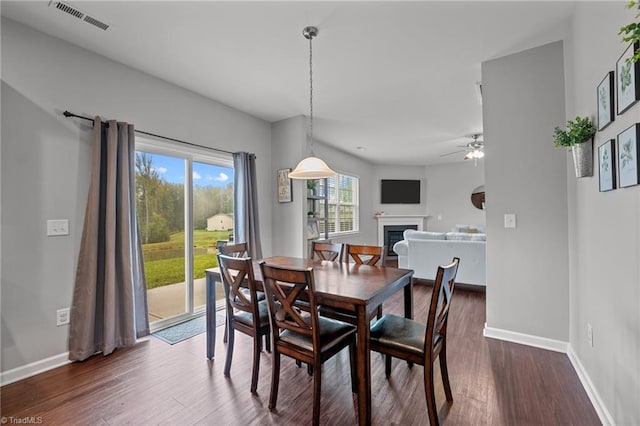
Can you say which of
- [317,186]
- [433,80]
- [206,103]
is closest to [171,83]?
[206,103]

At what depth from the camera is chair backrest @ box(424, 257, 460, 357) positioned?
157 centimetres

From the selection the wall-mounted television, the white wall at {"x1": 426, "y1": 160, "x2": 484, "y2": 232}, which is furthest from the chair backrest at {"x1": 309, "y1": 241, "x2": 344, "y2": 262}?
the white wall at {"x1": 426, "y1": 160, "x2": 484, "y2": 232}

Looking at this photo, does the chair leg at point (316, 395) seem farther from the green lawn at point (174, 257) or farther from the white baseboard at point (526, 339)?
the green lawn at point (174, 257)

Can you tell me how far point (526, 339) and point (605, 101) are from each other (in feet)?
6.95

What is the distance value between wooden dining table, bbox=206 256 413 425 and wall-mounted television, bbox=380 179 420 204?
19.2 feet

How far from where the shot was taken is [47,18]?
2.17 metres

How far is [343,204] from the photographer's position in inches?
268

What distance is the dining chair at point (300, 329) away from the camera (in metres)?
1.61

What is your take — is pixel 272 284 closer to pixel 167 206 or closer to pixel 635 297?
pixel 635 297

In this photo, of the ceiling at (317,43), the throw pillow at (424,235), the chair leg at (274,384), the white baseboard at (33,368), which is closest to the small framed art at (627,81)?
the ceiling at (317,43)

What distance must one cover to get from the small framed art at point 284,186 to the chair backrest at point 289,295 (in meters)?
2.52

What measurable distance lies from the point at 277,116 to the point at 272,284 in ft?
10.3

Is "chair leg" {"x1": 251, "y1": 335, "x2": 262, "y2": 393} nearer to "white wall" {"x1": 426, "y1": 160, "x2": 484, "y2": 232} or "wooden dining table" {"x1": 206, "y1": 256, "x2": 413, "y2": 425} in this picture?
"wooden dining table" {"x1": 206, "y1": 256, "x2": 413, "y2": 425}

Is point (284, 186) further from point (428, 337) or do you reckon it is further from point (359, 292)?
point (428, 337)
